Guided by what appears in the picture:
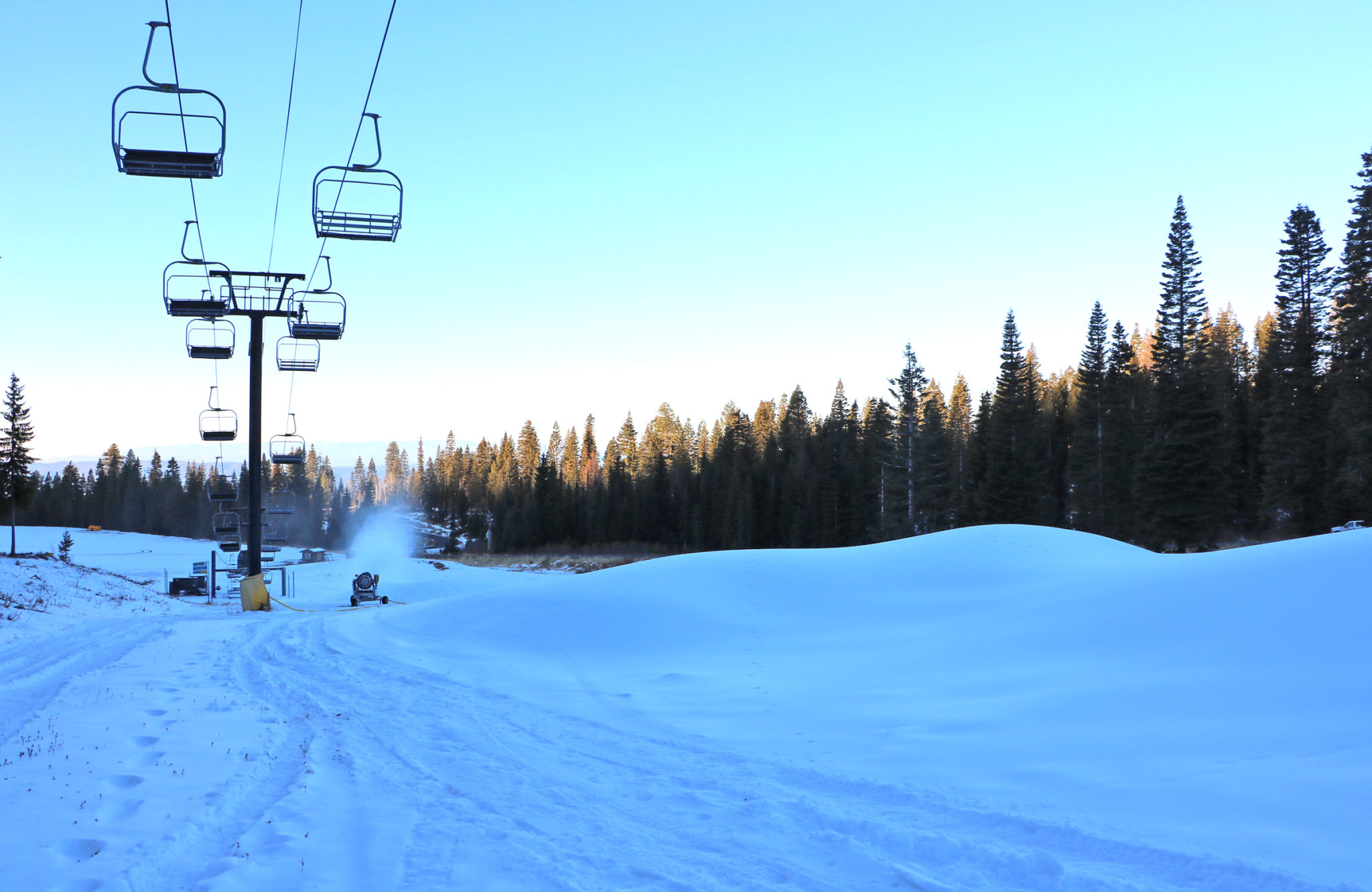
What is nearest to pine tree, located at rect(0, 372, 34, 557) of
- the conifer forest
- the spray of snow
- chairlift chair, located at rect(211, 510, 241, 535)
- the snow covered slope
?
the conifer forest

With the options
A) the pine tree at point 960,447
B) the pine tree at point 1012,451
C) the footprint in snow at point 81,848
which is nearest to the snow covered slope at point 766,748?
the footprint in snow at point 81,848

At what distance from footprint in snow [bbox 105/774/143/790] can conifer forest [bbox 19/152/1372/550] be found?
136 ft

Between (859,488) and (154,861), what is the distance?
6489cm

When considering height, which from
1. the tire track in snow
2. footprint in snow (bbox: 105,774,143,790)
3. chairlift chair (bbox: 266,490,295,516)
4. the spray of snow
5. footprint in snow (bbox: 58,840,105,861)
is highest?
chairlift chair (bbox: 266,490,295,516)

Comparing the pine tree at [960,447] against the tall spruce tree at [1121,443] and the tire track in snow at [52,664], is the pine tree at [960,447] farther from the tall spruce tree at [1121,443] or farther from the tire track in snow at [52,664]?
the tire track in snow at [52,664]

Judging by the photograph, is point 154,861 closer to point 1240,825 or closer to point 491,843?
point 491,843

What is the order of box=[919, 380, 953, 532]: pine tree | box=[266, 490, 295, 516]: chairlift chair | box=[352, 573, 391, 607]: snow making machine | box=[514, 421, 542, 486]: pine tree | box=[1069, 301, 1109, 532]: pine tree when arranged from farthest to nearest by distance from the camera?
1. box=[514, 421, 542, 486]: pine tree
2. box=[919, 380, 953, 532]: pine tree
3. box=[1069, 301, 1109, 532]: pine tree
4. box=[352, 573, 391, 607]: snow making machine
5. box=[266, 490, 295, 516]: chairlift chair

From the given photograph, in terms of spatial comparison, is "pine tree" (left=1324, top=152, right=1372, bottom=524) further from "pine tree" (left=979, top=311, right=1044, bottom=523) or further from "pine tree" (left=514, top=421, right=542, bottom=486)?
"pine tree" (left=514, top=421, right=542, bottom=486)

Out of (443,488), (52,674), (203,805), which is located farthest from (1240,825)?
(443,488)

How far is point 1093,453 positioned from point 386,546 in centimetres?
8515

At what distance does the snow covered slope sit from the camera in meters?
4.64

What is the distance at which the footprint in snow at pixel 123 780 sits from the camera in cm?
604

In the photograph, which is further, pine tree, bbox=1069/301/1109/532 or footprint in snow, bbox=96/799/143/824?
pine tree, bbox=1069/301/1109/532

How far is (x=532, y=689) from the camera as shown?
399 inches
